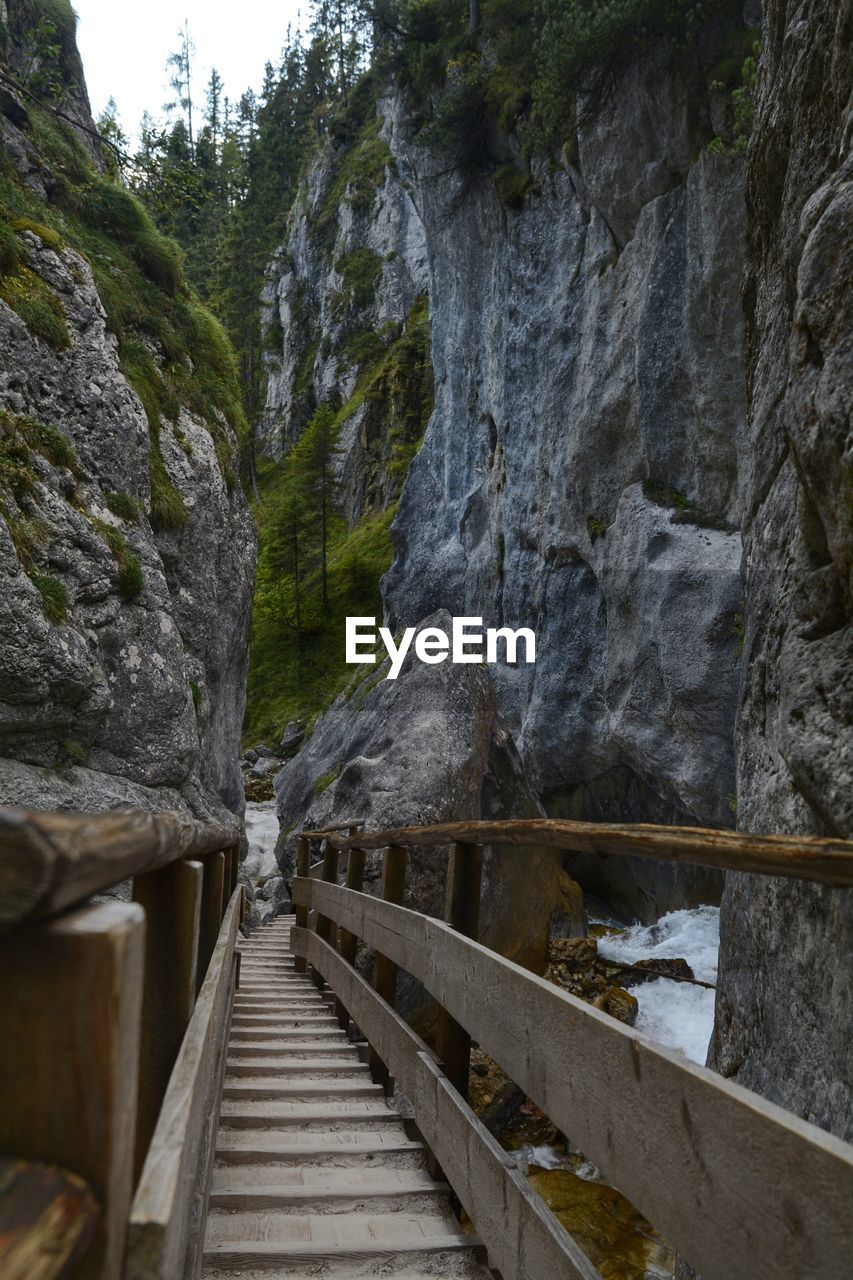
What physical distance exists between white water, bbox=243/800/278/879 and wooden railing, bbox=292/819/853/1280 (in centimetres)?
1642

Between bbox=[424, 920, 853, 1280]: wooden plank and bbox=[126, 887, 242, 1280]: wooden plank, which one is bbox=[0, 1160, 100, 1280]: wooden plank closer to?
bbox=[126, 887, 242, 1280]: wooden plank

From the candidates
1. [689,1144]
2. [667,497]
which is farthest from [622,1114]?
[667,497]

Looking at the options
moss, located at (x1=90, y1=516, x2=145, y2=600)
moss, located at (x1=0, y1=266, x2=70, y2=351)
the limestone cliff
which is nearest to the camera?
the limestone cliff

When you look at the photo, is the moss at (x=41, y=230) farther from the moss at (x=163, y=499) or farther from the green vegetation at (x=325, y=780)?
the green vegetation at (x=325, y=780)

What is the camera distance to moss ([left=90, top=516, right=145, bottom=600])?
12.0 metres

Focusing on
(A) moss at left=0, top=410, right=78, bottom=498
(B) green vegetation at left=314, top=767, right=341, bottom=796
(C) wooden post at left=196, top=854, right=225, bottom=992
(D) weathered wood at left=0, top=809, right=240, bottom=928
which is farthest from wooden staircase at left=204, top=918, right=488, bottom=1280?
(B) green vegetation at left=314, top=767, right=341, bottom=796

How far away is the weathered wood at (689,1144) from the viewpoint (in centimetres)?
115

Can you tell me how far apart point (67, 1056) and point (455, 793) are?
11.3 meters

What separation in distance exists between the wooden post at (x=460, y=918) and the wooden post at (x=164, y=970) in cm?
174

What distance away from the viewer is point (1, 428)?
35.8 ft

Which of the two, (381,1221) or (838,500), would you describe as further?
(838,500)

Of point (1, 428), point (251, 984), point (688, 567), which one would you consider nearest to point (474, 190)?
point (688, 567)

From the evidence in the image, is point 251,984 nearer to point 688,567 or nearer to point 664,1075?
point 664,1075

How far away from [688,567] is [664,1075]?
564 inches
